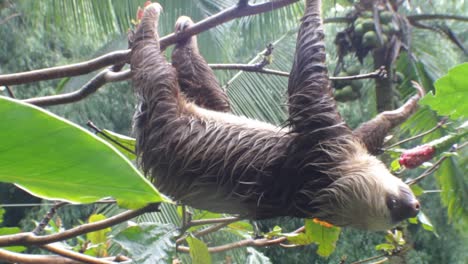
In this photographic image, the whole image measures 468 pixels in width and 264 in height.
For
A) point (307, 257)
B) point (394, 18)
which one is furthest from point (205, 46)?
point (307, 257)

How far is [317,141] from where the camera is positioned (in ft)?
7.58

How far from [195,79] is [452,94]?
1713mm

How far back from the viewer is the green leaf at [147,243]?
1794 mm

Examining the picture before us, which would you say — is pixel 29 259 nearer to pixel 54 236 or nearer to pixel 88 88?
pixel 54 236

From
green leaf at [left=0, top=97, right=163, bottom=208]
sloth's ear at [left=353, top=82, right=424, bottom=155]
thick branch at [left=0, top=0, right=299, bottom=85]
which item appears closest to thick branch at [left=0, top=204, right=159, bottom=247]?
thick branch at [left=0, top=0, right=299, bottom=85]

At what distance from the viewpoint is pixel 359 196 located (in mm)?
2305

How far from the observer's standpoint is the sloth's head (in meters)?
2.25

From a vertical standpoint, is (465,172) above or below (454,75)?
below

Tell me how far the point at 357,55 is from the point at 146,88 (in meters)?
2.28

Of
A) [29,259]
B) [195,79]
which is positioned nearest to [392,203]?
[195,79]

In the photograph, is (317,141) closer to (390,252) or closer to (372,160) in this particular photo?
(372,160)

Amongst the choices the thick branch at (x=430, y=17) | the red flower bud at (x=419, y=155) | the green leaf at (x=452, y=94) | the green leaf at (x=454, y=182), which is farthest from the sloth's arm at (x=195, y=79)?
the thick branch at (x=430, y=17)

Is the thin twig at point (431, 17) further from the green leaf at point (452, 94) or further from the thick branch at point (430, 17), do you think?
the green leaf at point (452, 94)

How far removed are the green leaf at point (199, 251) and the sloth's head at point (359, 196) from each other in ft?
1.50
